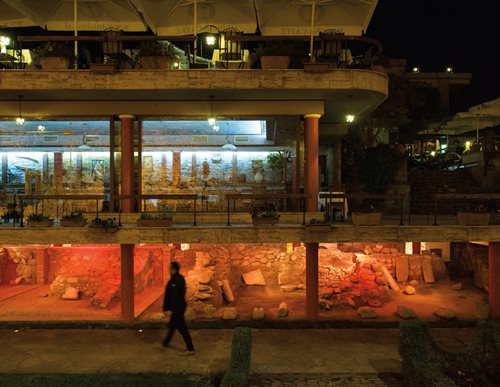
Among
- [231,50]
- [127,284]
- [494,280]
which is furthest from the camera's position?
[231,50]

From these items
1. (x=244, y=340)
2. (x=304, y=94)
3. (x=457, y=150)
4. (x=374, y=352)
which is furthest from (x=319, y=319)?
(x=457, y=150)

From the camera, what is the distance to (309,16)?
538 inches

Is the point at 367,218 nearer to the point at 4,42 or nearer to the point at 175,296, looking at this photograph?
the point at 175,296

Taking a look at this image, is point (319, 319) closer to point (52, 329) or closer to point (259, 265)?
point (259, 265)

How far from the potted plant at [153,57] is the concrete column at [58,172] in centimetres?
547

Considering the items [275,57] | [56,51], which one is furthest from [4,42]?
[275,57]

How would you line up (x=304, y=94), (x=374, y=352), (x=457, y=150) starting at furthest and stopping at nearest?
(x=457, y=150)
(x=304, y=94)
(x=374, y=352)

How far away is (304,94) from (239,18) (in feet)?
13.0

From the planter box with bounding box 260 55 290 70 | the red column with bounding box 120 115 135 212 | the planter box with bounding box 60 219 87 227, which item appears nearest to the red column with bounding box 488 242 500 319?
the planter box with bounding box 260 55 290 70

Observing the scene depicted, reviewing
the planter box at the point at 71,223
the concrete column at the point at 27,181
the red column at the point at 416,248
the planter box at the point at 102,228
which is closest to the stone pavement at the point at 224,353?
the planter box at the point at 102,228

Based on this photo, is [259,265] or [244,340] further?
[259,265]

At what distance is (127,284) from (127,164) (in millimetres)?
3881

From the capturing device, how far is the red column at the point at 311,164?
1255 centimetres

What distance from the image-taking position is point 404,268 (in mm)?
14445
